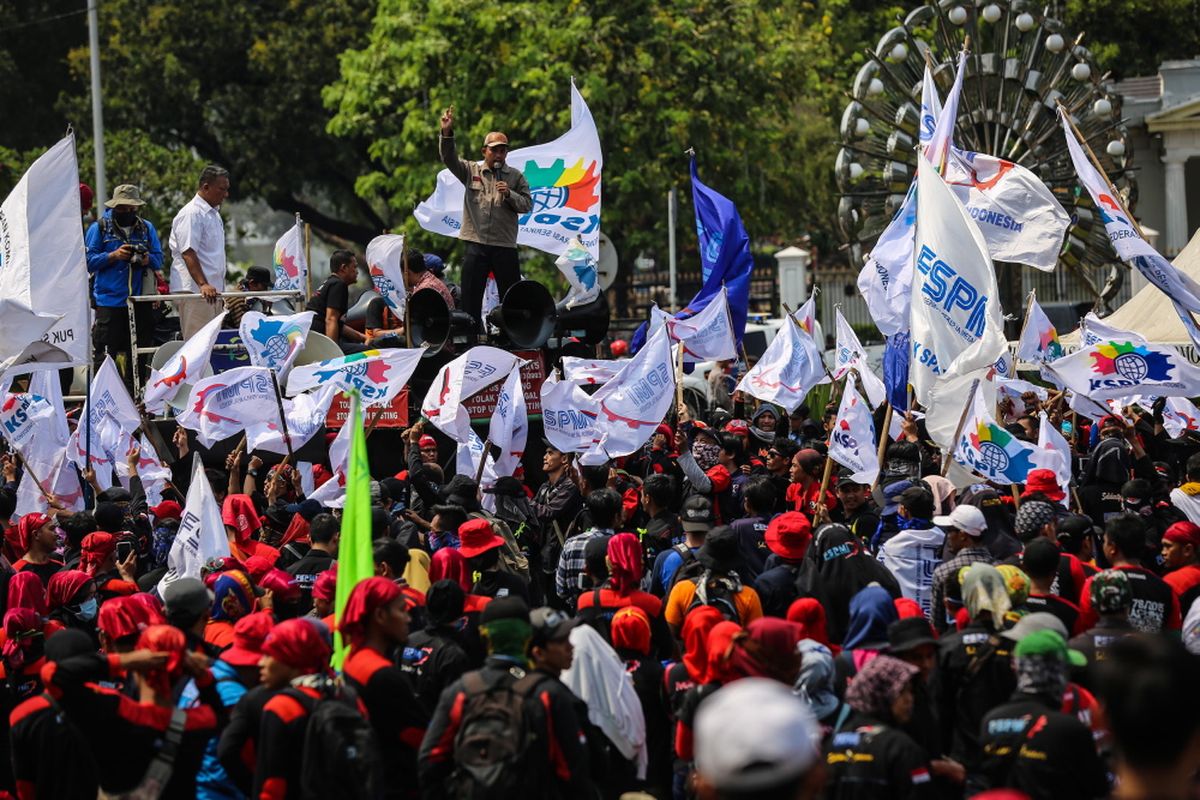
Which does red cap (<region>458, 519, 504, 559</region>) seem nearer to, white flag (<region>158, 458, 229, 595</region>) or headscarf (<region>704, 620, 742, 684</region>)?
white flag (<region>158, 458, 229, 595</region>)

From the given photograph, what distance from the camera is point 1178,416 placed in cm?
1438

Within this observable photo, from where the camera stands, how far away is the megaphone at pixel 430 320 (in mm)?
13938

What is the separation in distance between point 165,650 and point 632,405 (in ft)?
19.4

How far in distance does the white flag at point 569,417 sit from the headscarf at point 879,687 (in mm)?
6248

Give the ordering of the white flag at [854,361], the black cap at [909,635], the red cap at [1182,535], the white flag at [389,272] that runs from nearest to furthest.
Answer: the black cap at [909,635] < the red cap at [1182,535] < the white flag at [854,361] < the white flag at [389,272]

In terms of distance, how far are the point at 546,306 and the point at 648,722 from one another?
6.64 meters

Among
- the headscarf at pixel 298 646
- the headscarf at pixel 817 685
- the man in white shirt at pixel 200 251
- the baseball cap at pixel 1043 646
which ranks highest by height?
the man in white shirt at pixel 200 251

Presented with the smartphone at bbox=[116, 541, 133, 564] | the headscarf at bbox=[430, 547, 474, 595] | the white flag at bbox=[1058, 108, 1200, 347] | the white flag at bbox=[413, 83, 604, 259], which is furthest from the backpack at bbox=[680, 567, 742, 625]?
the white flag at bbox=[413, 83, 604, 259]

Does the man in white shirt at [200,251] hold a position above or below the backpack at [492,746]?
above

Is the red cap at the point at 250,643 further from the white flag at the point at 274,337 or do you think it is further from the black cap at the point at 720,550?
the white flag at the point at 274,337

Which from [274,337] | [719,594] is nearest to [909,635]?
[719,594]

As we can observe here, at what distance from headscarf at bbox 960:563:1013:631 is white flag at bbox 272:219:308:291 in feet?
32.8

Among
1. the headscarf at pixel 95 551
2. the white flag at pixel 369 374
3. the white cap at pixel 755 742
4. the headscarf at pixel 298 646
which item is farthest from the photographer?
the white flag at pixel 369 374

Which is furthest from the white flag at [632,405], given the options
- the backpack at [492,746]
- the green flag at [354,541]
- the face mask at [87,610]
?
the backpack at [492,746]
